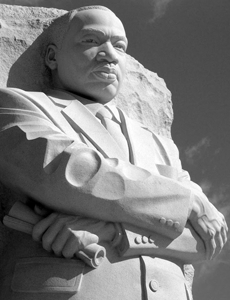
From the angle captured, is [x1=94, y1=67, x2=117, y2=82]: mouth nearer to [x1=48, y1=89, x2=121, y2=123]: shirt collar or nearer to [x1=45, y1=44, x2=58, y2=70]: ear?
[x1=48, y1=89, x2=121, y2=123]: shirt collar

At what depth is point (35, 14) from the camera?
18.4ft

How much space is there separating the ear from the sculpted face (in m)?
0.08

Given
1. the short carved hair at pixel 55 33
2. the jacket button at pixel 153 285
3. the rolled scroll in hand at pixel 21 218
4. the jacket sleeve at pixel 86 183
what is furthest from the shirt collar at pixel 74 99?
the jacket button at pixel 153 285

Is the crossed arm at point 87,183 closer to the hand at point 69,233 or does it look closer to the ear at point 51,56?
the hand at point 69,233

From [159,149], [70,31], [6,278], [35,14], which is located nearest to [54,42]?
[70,31]

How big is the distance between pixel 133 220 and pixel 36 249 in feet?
1.99

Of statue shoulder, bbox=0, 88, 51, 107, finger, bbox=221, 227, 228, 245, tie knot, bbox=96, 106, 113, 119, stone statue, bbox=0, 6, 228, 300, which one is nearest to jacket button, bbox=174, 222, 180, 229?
stone statue, bbox=0, 6, 228, 300

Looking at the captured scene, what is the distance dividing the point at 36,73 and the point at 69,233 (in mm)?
1680

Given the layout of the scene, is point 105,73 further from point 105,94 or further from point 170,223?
point 170,223

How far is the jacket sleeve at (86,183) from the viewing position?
13.0ft

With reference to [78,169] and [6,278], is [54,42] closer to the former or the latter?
[78,169]

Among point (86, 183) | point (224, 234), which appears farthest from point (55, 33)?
point (224, 234)

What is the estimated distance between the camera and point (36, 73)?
5.21 metres

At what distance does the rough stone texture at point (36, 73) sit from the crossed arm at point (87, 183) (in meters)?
0.56
